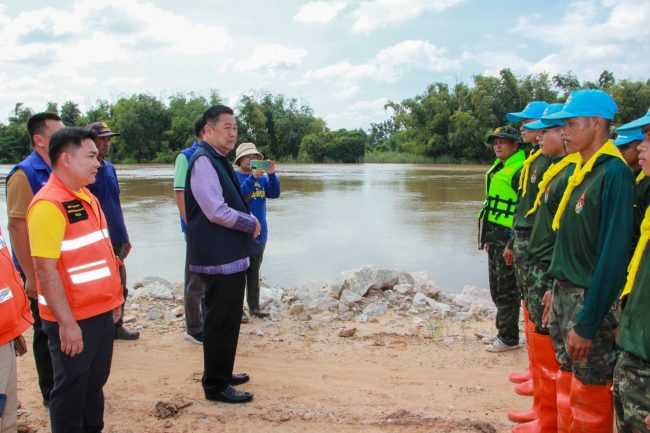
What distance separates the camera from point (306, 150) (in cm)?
6391

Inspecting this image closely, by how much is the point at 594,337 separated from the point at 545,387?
865mm

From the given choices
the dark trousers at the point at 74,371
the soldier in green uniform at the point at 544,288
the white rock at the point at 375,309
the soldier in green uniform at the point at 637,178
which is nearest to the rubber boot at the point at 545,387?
the soldier in green uniform at the point at 544,288

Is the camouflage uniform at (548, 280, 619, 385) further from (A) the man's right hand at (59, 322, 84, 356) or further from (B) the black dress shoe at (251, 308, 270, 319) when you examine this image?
(B) the black dress shoe at (251, 308, 270, 319)

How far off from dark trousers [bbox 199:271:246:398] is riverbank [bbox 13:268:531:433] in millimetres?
201

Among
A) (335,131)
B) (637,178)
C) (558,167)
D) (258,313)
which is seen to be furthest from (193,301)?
(335,131)

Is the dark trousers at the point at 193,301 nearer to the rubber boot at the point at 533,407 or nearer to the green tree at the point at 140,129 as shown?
the rubber boot at the point at 533,407

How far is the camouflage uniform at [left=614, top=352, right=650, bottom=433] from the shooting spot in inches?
83.1

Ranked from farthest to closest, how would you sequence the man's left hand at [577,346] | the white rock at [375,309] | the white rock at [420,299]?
the white rock at [420,299] < the white rock at [375,309] < the man's left hand at [577,346]

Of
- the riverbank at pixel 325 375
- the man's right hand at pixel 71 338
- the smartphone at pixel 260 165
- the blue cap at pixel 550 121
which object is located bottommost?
the riverbank at pixel 325 375

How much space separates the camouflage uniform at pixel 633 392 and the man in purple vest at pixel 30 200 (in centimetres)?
357

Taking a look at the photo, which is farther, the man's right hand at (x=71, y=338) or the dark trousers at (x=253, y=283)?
the dark trousers at (x=253, y=283)

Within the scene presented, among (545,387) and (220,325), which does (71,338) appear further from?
(545,387)

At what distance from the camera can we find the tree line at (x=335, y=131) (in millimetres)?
55250

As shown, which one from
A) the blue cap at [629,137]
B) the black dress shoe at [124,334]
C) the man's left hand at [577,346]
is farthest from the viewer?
the black dress shoe at [124,334]
